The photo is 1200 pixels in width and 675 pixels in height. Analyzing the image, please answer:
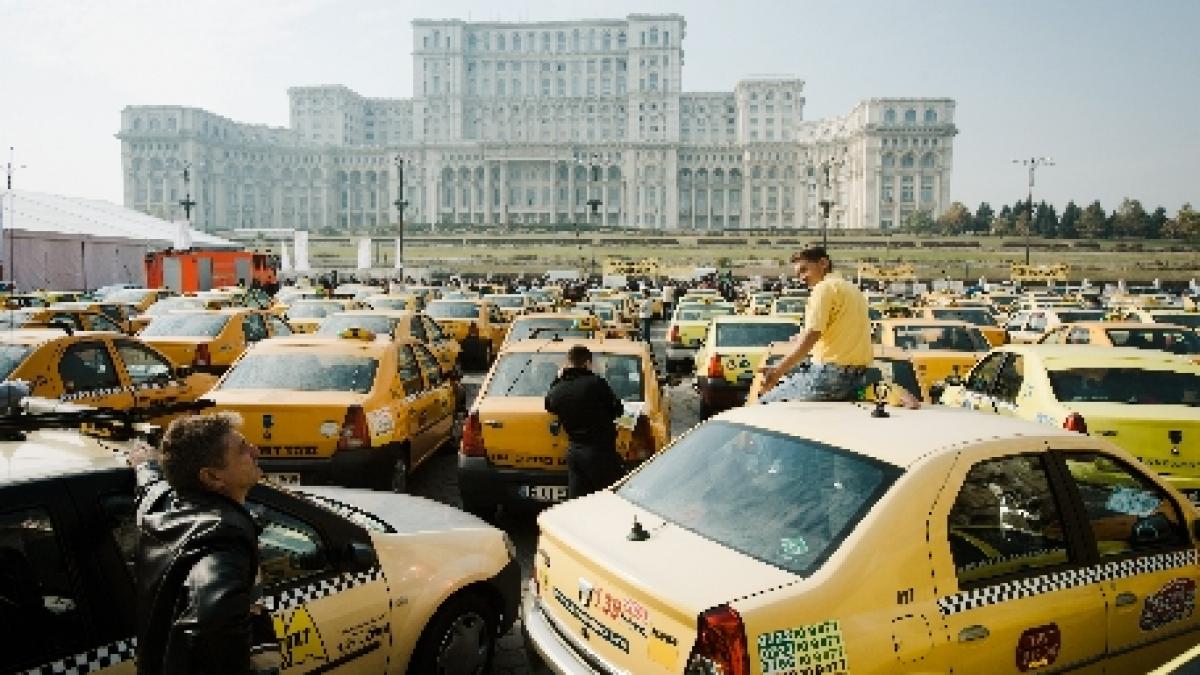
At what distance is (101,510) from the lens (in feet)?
10.2

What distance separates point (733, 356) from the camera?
13.6 m

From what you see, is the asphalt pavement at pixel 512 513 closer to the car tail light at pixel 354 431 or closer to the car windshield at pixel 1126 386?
the car tail light at pixel 354 431

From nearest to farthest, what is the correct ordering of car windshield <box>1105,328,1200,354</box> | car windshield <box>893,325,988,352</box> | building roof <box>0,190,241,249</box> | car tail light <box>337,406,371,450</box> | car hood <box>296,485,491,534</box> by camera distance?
car hood <box>296,485,491,534</box>
car tail light <box>337,406,371,450</box>
car windshield <box>893,325,988,352</box>
car windshield <box>1105,328,1200,354</box>
building roof <box>0,190,241,249</box>

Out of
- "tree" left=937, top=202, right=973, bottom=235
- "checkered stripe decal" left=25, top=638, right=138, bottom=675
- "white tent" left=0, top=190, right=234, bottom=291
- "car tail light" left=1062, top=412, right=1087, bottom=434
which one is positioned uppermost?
"tree" left=937, top=202, right=973, bottom=235

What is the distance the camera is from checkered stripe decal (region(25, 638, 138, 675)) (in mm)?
2998

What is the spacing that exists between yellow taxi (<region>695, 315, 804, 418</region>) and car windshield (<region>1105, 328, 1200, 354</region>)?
16.4ft

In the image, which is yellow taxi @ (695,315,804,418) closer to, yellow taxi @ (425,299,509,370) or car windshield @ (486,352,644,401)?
car windshield @ (486,352,644,401)

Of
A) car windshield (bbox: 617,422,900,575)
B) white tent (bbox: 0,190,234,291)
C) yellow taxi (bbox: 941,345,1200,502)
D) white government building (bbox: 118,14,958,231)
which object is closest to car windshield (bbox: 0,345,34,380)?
car windshield (bbox: 617,422,900,575)

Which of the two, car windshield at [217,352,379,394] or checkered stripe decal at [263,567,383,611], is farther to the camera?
car windshield at [217,352,379,394]

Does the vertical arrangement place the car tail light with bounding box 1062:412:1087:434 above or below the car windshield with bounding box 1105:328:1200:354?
below

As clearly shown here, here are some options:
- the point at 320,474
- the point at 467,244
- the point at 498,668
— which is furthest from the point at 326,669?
the point at 467,244

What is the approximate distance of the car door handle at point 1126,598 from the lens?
3.93 metres

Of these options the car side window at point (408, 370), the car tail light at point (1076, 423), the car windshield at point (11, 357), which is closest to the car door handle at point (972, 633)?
the car tail light at point (1076, 423)

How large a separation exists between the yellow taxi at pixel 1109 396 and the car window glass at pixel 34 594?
651cm
